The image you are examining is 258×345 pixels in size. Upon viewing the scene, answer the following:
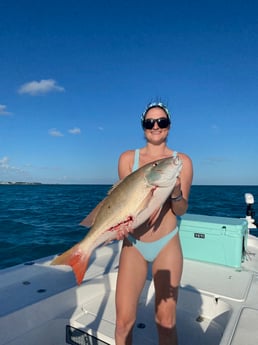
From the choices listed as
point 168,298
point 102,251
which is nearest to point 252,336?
point 168,298

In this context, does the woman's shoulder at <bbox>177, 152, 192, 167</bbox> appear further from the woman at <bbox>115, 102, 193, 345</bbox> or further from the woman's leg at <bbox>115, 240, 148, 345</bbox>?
the woman's leg at <bbox>115, 240, 148, 345</bbox>

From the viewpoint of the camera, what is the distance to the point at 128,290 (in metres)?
2.42

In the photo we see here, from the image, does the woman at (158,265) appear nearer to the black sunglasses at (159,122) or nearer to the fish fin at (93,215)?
the black sunglasses at (159,122)

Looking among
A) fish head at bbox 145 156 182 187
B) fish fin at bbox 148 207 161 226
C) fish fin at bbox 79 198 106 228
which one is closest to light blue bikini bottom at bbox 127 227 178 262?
fish fin at bbox 148 207 161 226

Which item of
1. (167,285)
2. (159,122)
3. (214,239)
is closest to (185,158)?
(159,122)

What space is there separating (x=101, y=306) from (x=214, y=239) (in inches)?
73.5

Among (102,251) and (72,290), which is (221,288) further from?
(102,251)

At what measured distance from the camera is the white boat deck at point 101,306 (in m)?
3.06

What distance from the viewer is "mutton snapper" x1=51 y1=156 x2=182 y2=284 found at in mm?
2072

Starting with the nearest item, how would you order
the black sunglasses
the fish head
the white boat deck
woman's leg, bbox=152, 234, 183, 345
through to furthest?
the fish head
woman's leg, bbox=152, 234, 183, 345
the black sunglasses
the white boat deck

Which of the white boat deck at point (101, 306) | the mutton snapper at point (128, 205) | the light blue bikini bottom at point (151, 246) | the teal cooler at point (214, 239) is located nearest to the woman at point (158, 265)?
the light blue bikini bottom at point (151, 246)

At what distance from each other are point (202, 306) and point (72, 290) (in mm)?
1610

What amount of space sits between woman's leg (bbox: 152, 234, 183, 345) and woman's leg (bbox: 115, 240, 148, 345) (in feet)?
0.49

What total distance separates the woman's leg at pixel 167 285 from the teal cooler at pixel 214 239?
206 cm
